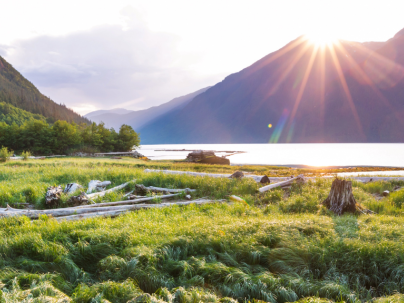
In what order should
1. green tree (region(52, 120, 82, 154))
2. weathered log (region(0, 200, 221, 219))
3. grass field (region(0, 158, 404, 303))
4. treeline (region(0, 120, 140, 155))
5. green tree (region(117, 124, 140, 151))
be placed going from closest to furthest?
grass field (region(0, 158, 404, 303)) < weathered log (region(0, 200, 221, 219)) < treeline (region(0, 120, 140, 155)) < green tree (region(52, 120, 82, 154)) < green tree (region(117, 124, 140, 151))

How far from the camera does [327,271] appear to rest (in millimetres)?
4727

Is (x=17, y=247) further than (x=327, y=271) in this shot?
Yes

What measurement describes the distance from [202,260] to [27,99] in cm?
18684

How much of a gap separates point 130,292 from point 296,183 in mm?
10580

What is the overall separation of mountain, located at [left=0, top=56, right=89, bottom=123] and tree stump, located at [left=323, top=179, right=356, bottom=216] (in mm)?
140811

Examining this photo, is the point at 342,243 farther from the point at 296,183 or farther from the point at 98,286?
the point at 296,183

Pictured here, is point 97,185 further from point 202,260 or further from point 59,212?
point 202,260

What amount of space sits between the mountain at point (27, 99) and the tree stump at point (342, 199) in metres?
141

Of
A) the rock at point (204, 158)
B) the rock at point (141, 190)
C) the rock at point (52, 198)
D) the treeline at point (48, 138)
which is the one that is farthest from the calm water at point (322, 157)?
the rock at point (52, 198)

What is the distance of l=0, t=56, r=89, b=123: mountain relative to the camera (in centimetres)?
13725

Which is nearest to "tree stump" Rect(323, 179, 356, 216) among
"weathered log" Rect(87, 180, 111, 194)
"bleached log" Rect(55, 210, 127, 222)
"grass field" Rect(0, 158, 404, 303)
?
"grass field" Rect(0, 158, 404, 303)

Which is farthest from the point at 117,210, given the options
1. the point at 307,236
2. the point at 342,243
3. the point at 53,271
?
the point at 342,243

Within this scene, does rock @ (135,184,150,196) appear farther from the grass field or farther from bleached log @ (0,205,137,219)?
the grass field

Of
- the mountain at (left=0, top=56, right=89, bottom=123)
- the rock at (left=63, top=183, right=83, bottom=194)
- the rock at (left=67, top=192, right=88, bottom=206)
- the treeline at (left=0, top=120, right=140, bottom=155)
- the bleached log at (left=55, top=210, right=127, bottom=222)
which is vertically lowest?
the bleached log at (left=55, top=210, right=127, bottom=222)
